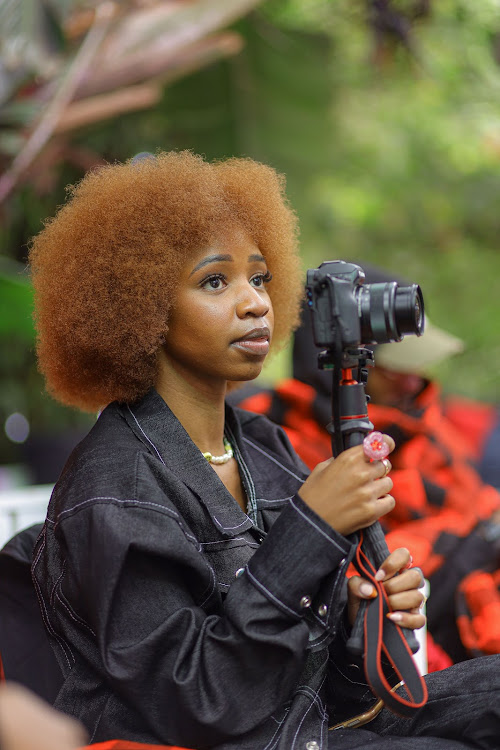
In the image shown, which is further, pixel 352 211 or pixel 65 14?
pixel 352 211

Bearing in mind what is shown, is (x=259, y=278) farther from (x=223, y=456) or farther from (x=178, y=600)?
(x=178, y=600)

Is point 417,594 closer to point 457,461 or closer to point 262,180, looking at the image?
point 262,180

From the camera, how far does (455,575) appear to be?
3.30 m

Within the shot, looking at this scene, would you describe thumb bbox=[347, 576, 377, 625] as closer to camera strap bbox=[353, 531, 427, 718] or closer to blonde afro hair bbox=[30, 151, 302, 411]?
camera strap bbox=[353, 531, 427, 718]

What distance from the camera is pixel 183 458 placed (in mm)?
1978

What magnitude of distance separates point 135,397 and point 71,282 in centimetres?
31

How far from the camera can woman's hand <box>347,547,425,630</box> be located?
67.6 inches

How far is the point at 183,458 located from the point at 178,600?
0.36 metres

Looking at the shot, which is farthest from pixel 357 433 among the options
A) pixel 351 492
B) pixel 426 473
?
pixel 426 473

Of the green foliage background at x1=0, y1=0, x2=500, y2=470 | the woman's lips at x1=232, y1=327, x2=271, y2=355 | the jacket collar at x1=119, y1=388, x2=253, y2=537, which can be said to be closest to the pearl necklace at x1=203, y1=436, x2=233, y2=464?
the jacket collar at x1=119, y1=388, x2=253, y2=537

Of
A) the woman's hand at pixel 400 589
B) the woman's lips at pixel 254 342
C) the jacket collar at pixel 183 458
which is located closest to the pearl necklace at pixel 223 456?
the jacket collar at pixel 183 458

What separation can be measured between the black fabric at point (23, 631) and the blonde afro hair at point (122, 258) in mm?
454

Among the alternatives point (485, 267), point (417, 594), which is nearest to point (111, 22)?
point (417, 594)

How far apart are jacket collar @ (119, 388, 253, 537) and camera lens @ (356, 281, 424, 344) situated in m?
0.49
